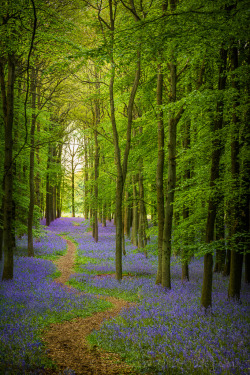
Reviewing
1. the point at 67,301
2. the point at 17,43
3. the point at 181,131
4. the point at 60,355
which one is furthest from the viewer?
the point at 181,131

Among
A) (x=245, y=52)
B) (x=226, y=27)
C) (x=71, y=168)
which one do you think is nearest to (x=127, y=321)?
(x=226, y=27)

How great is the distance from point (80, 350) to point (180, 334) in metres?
2.49

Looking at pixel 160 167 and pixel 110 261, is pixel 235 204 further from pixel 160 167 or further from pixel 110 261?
pixel 110 261

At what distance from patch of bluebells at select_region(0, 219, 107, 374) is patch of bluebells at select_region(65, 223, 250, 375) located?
61.3 inches

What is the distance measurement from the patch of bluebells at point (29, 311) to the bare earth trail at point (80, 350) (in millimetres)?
332

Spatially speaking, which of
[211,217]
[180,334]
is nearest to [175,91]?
[211,217]

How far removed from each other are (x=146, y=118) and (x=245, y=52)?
546 centimetres

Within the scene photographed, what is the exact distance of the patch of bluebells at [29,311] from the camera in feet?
15.8

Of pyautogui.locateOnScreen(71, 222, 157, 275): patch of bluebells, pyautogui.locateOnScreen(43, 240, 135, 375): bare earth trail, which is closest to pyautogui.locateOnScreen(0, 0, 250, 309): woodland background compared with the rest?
pyautogui.locateOnScreen(71, 222, 157, 275): patch of bluebells

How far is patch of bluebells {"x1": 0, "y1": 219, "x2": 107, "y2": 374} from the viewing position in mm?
4824

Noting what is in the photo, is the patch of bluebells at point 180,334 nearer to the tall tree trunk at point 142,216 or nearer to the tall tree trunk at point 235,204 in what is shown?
the tall tree trunk at point 235,204

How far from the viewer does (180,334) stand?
5961mm

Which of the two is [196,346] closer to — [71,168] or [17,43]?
[17,43]

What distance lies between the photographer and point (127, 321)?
7098 mm
